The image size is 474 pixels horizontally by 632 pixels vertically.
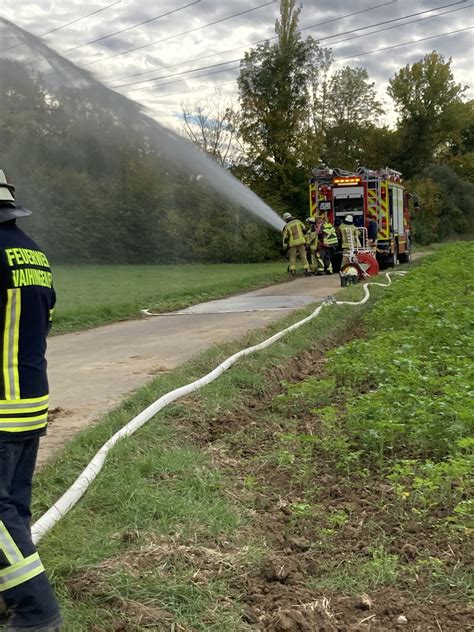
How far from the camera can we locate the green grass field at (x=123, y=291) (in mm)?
12430

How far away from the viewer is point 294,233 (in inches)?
720

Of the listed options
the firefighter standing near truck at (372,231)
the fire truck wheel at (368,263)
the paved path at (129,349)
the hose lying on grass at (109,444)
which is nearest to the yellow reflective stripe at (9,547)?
the hose lying on grass at (109,444)

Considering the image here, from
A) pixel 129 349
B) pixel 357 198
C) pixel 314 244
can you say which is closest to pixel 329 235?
pixel 314 244

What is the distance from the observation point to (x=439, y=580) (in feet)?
9.77

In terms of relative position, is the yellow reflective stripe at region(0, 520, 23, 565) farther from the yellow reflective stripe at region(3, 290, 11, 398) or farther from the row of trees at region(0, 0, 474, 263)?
the row of trees at region(0, 0, 474, 263)

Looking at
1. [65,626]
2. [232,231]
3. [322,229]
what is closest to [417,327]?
[65,626]

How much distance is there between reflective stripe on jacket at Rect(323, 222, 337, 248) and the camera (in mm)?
18247

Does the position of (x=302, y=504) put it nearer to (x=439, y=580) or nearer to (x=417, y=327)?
(x=439, y=580)

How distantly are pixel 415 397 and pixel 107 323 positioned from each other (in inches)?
309

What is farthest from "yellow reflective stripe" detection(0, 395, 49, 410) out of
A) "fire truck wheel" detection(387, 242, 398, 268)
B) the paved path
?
"fire truck wheel" detection(387, 242, 398, 268)

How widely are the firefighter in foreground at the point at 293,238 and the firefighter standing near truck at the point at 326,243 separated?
520 mm

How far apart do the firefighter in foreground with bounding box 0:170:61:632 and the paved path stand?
1852 mm

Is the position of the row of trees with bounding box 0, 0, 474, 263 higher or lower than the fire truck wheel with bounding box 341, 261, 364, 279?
higher

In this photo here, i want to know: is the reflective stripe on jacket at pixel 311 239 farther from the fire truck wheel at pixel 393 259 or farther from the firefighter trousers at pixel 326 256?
the fire truck wheel at pixel 393 259
